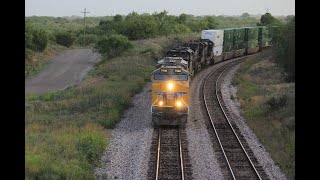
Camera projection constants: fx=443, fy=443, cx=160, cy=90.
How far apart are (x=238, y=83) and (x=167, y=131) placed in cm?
1717

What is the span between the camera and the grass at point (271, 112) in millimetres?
18938

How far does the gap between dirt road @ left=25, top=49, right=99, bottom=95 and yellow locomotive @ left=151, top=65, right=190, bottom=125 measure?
68.8 feet

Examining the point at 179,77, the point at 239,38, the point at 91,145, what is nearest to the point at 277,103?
the point at 179,77

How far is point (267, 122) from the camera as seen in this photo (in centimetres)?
2422

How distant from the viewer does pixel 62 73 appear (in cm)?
5306

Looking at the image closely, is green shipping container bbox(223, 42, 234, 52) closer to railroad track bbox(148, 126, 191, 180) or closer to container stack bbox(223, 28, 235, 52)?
container stack bbox(223, 28, 235, 52)

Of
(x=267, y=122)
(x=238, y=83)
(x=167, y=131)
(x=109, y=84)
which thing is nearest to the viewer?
(x=167, y=131)

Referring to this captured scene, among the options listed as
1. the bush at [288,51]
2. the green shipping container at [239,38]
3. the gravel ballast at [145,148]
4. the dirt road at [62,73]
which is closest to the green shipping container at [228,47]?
the green shipping container at [239,38]

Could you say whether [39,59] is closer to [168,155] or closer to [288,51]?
[288,51]

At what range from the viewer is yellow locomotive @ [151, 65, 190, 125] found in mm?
22406

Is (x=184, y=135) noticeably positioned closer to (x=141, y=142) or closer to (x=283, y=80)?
(x=141, y=142)

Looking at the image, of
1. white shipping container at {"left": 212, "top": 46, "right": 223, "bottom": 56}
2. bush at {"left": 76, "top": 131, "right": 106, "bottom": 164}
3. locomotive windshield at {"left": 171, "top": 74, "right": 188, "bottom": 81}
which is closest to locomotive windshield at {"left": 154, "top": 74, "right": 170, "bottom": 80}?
locomotive windshield at {"left": 171, "top": 74, "right": 188, "bottom": 81}

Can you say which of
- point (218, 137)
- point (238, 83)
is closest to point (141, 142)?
point (218, 137)

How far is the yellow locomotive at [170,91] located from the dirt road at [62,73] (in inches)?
825
